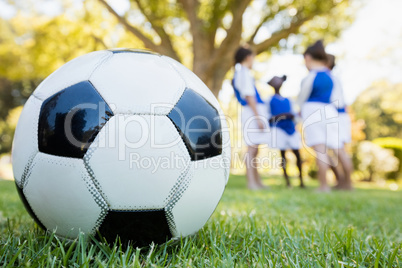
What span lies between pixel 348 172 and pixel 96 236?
535cm

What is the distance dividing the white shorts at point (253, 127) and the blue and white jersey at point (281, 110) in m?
0.43

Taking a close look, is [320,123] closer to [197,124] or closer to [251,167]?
[251,167]

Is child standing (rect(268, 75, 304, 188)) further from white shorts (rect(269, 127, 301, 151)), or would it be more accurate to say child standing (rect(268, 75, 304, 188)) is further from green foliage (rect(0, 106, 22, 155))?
green foliage (rect(0, 106, 22, 155))

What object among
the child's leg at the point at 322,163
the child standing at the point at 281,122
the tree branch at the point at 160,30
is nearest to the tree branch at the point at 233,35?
the tree branch at the point at 160,30

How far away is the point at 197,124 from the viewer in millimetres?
1428

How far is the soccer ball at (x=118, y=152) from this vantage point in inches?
50.3

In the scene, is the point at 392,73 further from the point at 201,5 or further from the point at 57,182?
the point at 57,182

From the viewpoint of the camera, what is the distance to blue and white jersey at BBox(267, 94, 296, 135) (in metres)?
5.76

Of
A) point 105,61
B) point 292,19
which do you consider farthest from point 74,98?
point 292,19

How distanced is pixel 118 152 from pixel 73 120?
0.78 feet

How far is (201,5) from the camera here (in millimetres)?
9117

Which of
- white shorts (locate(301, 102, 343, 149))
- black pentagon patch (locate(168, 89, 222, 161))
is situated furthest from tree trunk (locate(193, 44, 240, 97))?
black pentagon patch (locate(168, 89, 222, 161))

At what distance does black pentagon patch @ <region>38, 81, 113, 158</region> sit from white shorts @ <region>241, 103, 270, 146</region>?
398 cm

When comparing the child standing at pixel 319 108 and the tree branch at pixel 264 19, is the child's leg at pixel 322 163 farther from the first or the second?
the tree branch at pixel 264 19
